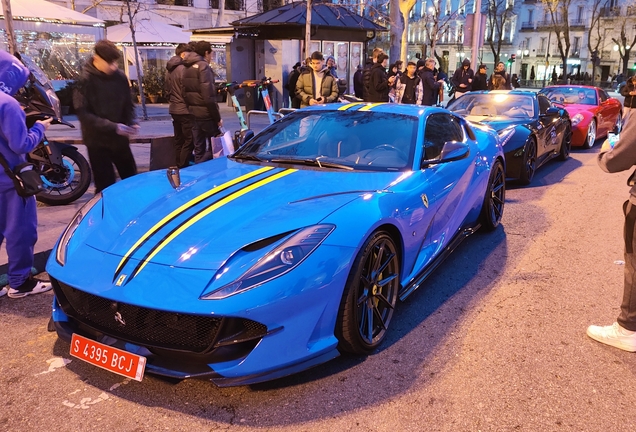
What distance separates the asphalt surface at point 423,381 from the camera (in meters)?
2.56

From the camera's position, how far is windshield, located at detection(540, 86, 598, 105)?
39.1 ft

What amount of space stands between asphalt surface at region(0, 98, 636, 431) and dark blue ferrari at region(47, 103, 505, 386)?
0.21m

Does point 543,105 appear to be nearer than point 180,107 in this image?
No

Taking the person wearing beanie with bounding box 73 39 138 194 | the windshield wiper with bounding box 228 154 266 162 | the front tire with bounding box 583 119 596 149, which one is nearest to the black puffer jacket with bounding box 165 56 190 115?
the person wearing beanie with bounding box 73 39 138 194

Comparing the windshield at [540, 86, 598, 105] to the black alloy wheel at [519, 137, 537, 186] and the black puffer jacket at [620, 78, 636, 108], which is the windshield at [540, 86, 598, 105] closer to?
the black alloy wheel at [519, 137, 537, 186]

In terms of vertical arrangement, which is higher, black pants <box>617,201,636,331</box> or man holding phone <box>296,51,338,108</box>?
man holding phone <box>296,51,338,108</box>

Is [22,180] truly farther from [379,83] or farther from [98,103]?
[379,83]

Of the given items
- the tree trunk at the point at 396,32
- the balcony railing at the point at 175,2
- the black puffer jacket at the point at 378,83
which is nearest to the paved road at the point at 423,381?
the black puffer jacket at the point at 378,83

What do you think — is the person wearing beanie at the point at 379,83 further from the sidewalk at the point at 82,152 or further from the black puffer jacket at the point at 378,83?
the sidewalk at the point at 82,152

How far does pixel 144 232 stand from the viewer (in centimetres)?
284

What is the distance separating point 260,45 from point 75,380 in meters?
16.2

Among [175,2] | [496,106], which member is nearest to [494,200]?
[496,106]

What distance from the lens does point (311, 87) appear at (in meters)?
9.05

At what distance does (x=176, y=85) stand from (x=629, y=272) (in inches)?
223
